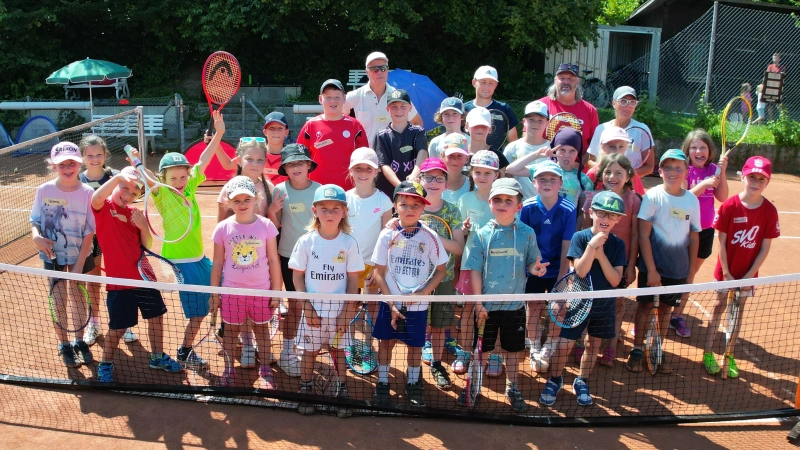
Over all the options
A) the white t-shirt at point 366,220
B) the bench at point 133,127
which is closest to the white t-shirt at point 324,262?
the white t-shirt at point 366,220

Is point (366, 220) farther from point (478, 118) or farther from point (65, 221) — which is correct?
point (65, 221)

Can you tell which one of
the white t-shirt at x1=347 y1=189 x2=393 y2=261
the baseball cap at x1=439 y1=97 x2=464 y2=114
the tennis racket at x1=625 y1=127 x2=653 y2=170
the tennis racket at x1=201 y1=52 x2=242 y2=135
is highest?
the tennis racket at x1=201 y1=52 x2=242 y2=135

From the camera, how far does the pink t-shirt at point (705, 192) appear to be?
21.9 feet

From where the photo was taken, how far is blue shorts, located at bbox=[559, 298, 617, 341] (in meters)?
5.53

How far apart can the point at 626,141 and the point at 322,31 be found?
1421cm

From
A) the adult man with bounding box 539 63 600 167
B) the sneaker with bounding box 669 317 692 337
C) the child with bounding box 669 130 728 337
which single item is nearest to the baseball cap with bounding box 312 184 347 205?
the adult man with bounding box 539 63 600 167

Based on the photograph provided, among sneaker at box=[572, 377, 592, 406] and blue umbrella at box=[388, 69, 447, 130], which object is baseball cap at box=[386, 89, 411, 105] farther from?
blue umbrella at box=[388, 69, 447, 130]

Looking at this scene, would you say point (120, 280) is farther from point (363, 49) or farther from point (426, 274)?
point (363, 49)

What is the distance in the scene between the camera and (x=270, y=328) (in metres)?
5.98

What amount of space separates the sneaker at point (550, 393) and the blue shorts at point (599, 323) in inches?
16.0

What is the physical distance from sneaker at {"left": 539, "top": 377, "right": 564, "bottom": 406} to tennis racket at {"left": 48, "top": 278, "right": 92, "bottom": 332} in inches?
148

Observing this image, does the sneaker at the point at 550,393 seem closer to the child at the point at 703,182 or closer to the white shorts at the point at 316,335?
the white shorts at the point at 316,335

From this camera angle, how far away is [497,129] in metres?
7.23

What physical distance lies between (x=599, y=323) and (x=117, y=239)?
13.1ft
